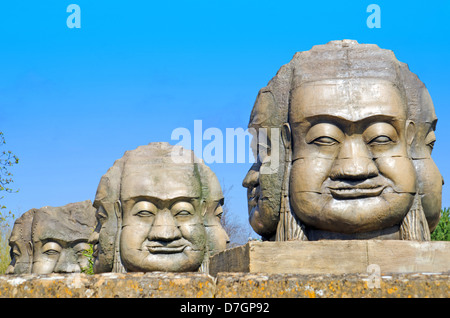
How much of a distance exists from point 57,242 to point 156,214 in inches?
227

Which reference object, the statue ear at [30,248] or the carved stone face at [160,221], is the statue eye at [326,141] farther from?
the statue ear at [30,248]

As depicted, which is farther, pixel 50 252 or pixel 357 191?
pixel 50 252

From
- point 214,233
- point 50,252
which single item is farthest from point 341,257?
point 50,252

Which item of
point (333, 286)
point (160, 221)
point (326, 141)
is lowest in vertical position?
point (333, 286)

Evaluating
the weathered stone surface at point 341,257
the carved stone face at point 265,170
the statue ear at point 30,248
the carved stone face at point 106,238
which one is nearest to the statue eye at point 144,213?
the carved stone face at point 106,238

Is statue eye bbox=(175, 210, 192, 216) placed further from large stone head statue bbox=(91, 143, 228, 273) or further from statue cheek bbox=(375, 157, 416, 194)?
statue cheek bbox=(375, 157, 416, 194)

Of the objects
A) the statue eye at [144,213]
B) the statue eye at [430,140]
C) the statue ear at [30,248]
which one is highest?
Result: the statue eye at [430,140]

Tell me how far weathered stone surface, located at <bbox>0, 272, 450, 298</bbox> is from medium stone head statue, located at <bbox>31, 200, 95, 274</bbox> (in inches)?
436

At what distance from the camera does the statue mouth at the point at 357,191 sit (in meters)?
5.49

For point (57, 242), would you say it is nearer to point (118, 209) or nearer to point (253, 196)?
point (118, 209)

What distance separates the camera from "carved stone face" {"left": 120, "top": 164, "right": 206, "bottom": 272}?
895cm

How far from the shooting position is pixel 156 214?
9.14 meters
